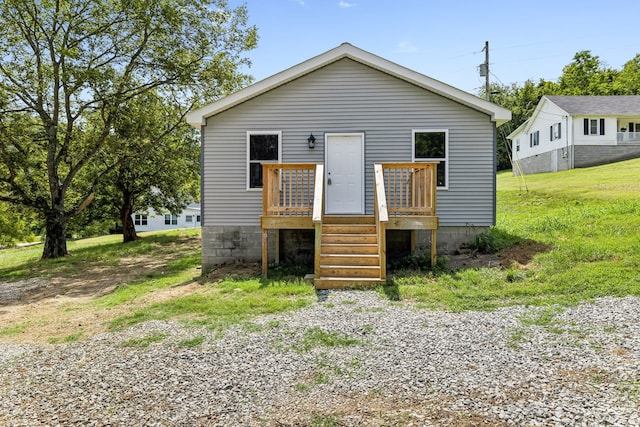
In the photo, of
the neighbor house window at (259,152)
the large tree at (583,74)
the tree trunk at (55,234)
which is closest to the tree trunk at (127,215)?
the tree trunk at (55,234)

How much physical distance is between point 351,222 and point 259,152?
110 inches

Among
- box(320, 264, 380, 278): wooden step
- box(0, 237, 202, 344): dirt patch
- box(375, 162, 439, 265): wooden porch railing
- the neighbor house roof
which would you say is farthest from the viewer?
the neighbor house roof

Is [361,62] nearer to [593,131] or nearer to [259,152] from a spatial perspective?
[259,152]

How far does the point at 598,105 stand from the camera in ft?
84.9

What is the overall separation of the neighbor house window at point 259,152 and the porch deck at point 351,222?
0.69 metres

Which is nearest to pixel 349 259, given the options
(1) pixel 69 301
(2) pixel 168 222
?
(1) pixel 69 301

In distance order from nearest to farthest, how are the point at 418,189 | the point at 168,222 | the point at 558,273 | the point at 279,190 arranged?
the point at 558,273 → the point at 418,189 → the point at 279,190 → the point at 168,222

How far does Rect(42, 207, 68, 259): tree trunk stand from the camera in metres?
14.4

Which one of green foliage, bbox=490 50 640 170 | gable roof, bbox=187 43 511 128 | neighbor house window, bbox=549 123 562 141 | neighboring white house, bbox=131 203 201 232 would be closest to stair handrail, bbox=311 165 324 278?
gable roof, bbox=187 43 511 128

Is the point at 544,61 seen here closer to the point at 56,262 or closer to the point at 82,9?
the point at 82,9

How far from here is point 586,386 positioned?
3.22 metres

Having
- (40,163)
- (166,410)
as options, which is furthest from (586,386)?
(40,163)

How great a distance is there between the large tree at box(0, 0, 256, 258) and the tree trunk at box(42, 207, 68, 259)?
33 millimetres

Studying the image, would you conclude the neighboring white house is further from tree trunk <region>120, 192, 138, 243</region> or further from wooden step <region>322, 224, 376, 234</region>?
wooden step <region>322, 224, 376, 234</region>
